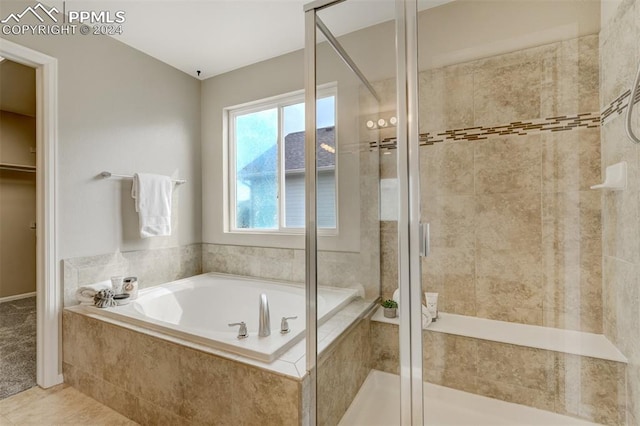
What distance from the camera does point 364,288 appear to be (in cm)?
160

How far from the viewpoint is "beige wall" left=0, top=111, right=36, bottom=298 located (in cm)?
373

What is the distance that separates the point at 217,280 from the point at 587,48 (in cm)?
300

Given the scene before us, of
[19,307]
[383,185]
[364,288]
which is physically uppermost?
[383,185]

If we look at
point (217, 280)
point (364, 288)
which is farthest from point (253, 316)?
point (364, 288)

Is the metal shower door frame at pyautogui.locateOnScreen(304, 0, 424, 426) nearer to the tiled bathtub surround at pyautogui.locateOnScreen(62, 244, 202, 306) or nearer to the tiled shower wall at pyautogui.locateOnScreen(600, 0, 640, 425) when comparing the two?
the tiled shower wall at pyautogui.locateOnScreen(600, 0, 640, 425)

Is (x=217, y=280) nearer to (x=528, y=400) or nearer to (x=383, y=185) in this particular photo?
(x=383, y=185)

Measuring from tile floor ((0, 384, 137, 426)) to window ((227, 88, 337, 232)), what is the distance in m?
1.62

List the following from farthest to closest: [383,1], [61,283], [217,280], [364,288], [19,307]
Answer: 1. [19,307]
2. [217,280]
3. [61,283]
4. [364,288]
5. [383,1]

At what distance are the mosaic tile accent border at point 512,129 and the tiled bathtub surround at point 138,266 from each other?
7.00 ft

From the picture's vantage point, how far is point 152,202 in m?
2.44

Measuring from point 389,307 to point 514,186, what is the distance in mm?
994

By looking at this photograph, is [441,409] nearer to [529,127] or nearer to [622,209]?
[622,209]

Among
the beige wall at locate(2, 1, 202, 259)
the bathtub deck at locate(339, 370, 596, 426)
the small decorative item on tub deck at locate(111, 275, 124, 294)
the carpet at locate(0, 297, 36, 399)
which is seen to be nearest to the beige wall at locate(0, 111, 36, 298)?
the carpet at locate(0, 297, 36, 399)
